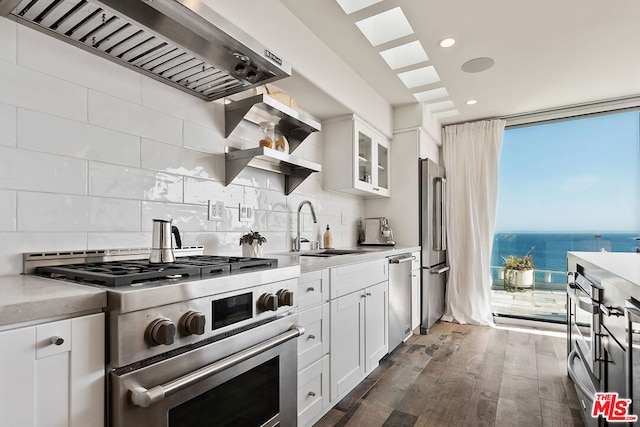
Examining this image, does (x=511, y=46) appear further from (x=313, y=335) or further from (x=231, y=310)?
(x=231, y=310)

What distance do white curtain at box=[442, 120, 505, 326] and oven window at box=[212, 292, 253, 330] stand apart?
346 centimetres

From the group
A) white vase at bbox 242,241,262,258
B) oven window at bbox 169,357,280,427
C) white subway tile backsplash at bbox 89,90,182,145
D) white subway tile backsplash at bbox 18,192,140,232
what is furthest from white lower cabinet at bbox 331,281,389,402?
white subway tile backsplash at bbox 89,90,182,145

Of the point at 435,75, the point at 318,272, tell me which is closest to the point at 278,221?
the point at 318,272

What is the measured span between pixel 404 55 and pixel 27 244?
270 cm

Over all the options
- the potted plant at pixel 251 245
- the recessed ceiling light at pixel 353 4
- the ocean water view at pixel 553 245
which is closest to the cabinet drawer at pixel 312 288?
the potted plant at pixel 251 245

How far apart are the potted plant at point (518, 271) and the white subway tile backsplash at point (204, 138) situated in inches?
146

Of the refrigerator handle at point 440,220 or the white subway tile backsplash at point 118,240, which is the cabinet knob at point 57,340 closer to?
the white subway tile backsplash at point 118,240

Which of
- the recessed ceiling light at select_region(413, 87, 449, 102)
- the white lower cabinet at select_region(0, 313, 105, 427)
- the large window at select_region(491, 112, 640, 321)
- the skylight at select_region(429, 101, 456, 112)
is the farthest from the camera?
the skylight at select_region(429, 101, 456, 112)

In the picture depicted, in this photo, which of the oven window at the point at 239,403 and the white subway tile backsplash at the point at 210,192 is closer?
the oven window at the point at 239,403

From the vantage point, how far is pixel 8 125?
119cm

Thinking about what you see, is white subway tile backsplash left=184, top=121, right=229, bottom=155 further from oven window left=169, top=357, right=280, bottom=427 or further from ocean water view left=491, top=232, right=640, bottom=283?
ocean water view left=491, top=232, right=640, bottom=283

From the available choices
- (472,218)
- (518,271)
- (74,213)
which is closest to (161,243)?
(74,213)

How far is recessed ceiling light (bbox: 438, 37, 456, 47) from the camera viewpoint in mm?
2465

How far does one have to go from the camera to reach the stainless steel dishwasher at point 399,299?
2.87 m
